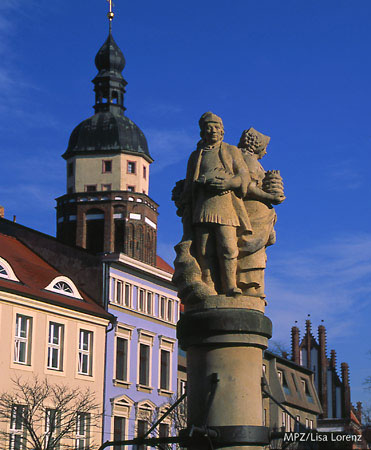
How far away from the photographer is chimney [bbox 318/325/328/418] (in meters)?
82.6

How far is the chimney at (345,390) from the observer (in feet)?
282

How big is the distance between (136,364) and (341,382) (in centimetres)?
4874

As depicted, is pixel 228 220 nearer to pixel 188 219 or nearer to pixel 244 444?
pixel 188 219

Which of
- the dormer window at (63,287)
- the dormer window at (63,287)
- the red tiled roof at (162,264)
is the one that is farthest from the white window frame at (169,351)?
the red tiled roof at (162,264)

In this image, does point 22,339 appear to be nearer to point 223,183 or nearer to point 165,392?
point 165,392

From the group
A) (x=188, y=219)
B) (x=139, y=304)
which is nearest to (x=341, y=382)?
(x=139, y=304)

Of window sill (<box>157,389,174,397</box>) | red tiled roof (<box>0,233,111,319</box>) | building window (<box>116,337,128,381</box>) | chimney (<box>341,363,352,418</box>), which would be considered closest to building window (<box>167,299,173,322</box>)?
window sill (<box>157,389,174,397</box>)

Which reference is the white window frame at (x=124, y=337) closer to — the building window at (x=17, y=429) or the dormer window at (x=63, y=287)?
the dormer window at (x=63, y=287)

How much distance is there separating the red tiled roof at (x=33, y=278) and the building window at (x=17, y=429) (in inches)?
179

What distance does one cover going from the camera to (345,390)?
8688 cm

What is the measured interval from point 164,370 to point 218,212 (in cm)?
3924

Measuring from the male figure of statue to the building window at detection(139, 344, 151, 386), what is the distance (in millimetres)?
36789

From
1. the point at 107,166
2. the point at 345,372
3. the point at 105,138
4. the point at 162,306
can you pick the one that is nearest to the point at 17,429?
the point at 162,306

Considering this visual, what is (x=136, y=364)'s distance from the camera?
144 ft
